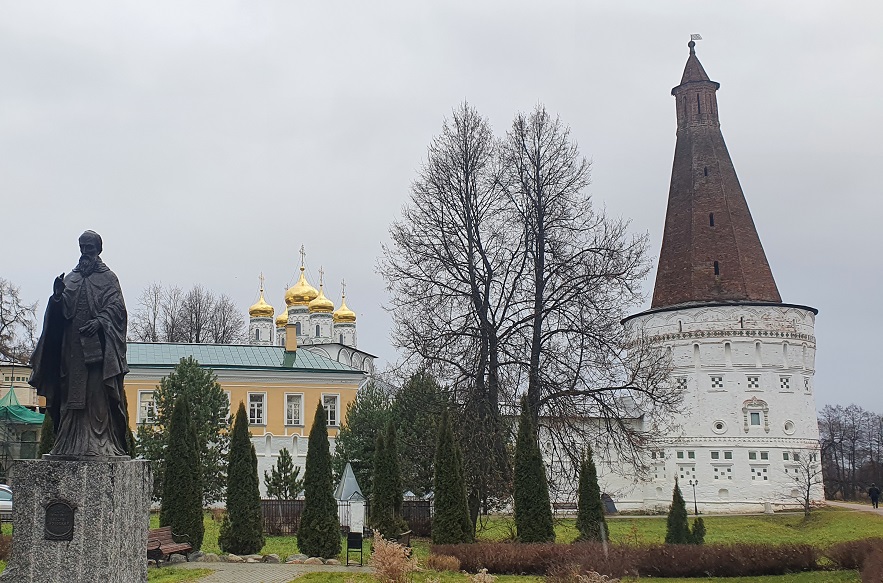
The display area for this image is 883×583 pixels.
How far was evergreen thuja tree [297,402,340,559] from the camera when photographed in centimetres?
1552

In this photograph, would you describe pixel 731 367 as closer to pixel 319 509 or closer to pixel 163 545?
pixel 319 509

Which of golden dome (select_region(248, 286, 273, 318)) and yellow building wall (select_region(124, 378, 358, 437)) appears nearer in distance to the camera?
yellow building wall (select_region(124, 378, 358, 437))

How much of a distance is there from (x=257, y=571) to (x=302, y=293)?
46365 mm

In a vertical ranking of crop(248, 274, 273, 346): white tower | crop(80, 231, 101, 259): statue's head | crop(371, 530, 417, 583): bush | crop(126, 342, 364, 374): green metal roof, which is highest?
crop(248, 274, 273, 346): white tower

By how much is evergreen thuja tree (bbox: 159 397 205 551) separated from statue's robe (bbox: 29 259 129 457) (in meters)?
8.06

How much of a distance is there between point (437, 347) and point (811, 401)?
82.7ft

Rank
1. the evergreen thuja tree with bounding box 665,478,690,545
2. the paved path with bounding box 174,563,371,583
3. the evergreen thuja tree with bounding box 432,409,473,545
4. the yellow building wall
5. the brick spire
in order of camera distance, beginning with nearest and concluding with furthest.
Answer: the paved path with bounding box 174,563,371,583
the evergreen thuja tree with bounding box 432,409,473,545
the evergreen thuja tree with bounding box 665,478,690,545
the yellow building wall
the brick spire

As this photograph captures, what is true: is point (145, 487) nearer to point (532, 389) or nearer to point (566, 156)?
point (532, 389)

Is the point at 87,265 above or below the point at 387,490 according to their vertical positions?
above

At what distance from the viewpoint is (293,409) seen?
1278 inches

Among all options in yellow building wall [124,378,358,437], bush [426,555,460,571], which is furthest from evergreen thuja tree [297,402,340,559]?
yellow building wall [124,378,358,437]

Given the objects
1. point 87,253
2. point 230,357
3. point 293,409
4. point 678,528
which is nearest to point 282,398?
point 293,409

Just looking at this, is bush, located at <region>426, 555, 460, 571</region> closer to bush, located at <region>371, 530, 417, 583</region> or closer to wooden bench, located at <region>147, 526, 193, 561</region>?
bush, located at <region>371, 530, 417, 583</region>

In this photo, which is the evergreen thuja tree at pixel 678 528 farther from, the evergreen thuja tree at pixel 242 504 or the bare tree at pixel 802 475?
the bare tree at pixel 802 475
